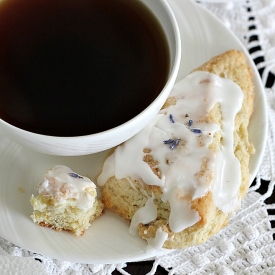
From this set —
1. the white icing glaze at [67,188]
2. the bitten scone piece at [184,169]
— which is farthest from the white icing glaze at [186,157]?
the white icing glaze at [67,188]

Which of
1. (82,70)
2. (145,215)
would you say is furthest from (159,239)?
(82,70)

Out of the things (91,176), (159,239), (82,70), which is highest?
(82,70)

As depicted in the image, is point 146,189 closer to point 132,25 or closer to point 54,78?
point 54,78

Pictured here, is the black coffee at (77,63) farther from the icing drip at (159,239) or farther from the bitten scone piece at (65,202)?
the icing drip at (159,239)

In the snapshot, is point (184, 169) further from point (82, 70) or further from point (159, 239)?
point (82, 70)

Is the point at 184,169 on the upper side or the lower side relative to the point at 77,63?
lower

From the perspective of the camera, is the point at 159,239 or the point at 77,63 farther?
the point at 77,63
